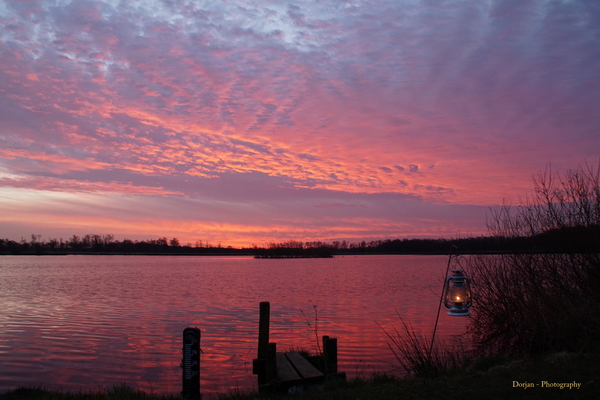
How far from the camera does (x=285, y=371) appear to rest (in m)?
8.40

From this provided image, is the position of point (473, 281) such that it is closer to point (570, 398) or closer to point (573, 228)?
point (573, 228)

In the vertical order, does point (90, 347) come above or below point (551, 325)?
below

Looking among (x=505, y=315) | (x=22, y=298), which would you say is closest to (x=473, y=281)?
(x=505, y=315)

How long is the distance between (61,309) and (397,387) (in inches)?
778

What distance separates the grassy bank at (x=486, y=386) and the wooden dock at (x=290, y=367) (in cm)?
41

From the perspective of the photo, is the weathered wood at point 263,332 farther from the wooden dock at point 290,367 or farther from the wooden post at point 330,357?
the wooden post at point 330,357

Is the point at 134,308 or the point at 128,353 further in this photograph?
the point at 134,308

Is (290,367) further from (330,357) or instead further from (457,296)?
(457,296)

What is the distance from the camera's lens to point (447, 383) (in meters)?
7.00

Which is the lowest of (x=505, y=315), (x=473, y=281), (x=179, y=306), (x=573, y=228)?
(x=179, y=306)

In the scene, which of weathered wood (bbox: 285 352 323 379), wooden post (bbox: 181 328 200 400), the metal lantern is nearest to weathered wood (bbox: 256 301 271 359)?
weathered wood (bbox: 285 352 323 379)

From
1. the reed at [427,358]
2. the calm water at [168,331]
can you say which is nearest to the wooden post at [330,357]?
the reed at [427,358]

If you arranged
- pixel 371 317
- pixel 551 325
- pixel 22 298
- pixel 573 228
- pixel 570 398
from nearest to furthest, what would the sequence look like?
pixel 570 398 < pixel 551 325 < pixel 573 228 < pixel 371 317 < pixel 22 298

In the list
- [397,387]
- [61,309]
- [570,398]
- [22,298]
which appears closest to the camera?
[570,398]
